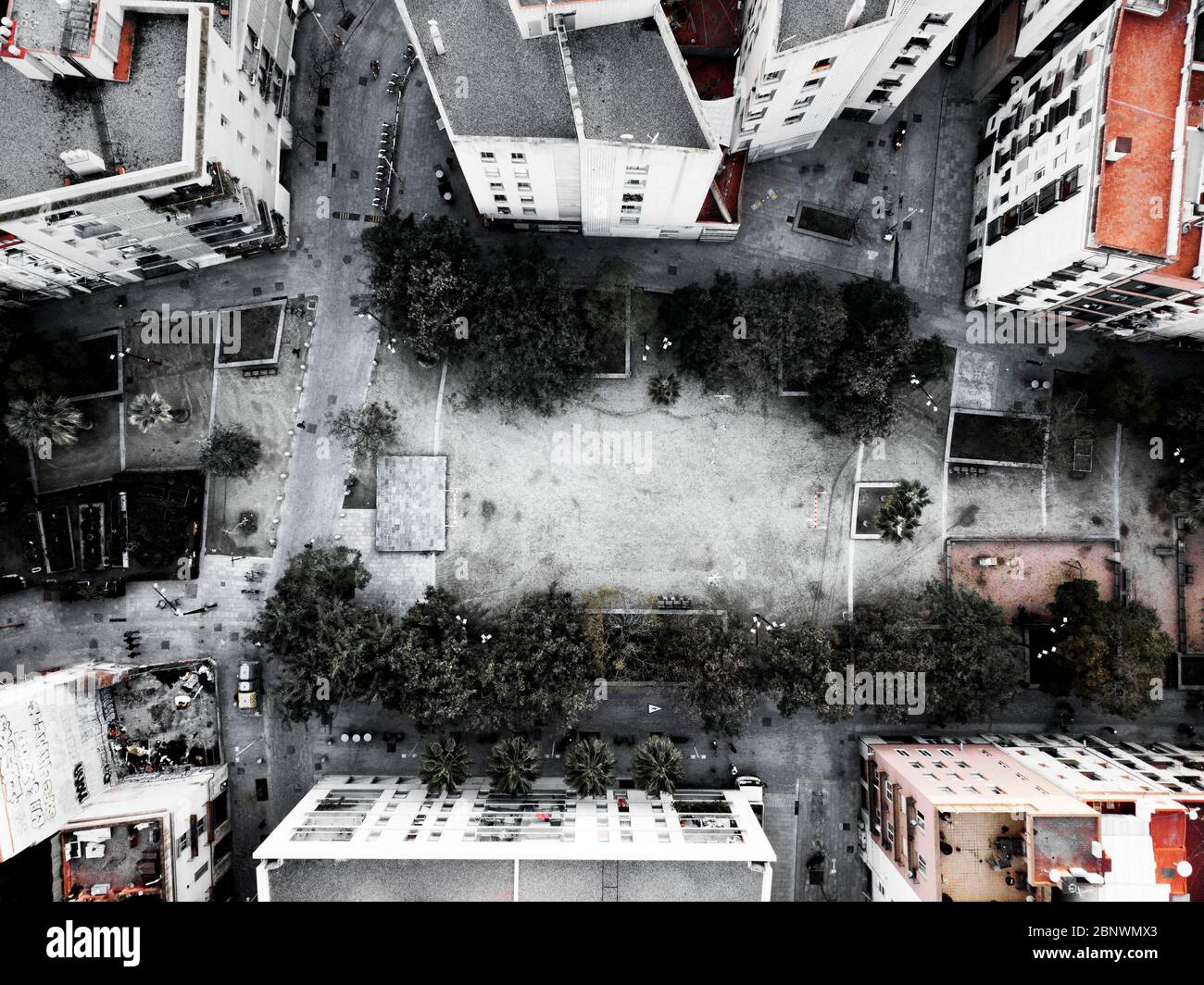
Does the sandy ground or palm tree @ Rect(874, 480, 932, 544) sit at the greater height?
palm tree @ Rect(874, 480, 932, 544)

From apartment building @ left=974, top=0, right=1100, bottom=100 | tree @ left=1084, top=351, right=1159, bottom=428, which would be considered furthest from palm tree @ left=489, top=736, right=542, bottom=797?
apartment building @ left=974, top=0, right=1100, bottom=100

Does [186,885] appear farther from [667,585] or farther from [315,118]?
[315,118]

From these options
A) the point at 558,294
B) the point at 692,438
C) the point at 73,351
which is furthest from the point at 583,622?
the point at 73,351

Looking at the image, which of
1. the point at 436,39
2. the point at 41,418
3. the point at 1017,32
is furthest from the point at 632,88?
the point at 41,418

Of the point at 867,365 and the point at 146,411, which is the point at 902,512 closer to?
the point at 867,365

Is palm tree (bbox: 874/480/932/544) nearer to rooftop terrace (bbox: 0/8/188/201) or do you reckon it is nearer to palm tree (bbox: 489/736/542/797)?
palm tree (bbox: 489/736/542/797)

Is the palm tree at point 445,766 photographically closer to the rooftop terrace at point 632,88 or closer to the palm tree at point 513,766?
the palm tree at point 513,766

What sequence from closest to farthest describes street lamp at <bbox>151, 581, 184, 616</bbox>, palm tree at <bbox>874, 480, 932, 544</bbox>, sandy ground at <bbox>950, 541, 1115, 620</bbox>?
1. palm tree at <bbox>874, 480, 932, 544</bbox>
2. street lamp at <bbox>151, 581, 184, 616</bbox>
3. sandy ground at <bbox>950, 541, 1115, 620</bbox>
